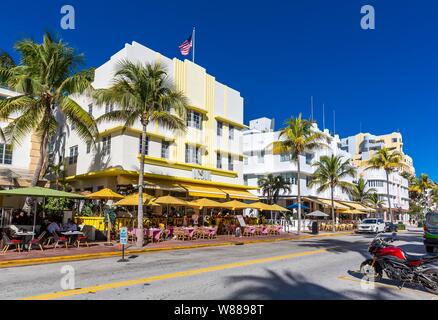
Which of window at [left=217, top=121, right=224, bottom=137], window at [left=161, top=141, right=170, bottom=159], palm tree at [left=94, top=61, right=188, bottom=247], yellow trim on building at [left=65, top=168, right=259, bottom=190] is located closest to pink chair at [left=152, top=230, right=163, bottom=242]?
palm tree at [left=94, top=61, right=188, bottom=247]

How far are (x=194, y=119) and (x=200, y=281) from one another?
23.9m

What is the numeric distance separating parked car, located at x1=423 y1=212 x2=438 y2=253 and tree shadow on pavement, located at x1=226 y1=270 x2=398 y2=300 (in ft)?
35.9

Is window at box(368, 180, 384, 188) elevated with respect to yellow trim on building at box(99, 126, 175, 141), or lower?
elevated

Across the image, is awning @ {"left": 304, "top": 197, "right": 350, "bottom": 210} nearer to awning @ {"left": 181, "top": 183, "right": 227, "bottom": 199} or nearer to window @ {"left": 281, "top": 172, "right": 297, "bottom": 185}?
window @ {"left": 281, "top": 172, "right": 297, "bottom": 185}

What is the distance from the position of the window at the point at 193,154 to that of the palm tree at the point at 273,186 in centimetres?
1177

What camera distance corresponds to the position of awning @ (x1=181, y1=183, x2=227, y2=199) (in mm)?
28233

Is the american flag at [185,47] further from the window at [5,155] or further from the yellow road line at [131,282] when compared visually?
the yellow road line at [131,282]

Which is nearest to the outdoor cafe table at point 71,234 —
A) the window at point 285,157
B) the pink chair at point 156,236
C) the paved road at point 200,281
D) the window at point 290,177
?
the paved road at point 200,281

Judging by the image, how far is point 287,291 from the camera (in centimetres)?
842

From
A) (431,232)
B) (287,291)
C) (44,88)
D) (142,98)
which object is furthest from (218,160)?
(287,291)

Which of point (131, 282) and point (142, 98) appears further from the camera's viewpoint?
point (142, 98)

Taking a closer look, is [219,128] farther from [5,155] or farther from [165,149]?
→ [5,155]

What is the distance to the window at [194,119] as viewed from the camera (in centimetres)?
3169

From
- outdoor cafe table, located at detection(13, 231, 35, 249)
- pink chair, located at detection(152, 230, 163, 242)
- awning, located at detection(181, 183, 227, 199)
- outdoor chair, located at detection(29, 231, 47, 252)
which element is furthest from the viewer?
awning, located at detection(181, 183, 227, 199)
